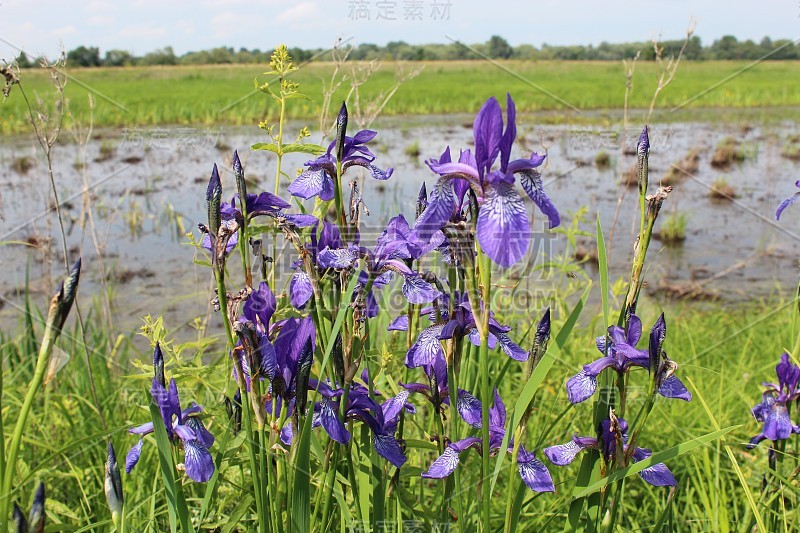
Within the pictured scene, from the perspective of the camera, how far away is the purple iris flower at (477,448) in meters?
1.34

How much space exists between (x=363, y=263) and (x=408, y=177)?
29.2 feet

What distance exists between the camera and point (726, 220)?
8.72 m

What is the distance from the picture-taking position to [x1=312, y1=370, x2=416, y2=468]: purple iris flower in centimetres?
129

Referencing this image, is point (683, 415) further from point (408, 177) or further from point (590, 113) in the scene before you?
point (590, 113)

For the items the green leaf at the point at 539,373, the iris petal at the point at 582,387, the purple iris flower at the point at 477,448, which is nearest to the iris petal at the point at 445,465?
the purple iris flower at the point at 477,448

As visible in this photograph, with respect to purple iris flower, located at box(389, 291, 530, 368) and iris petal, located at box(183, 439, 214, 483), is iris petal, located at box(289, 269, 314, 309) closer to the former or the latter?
purple iris flower, located at box(389, 291, 530, 368)

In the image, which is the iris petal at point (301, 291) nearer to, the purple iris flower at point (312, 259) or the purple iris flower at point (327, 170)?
the purple iris flower at point (312, 259)

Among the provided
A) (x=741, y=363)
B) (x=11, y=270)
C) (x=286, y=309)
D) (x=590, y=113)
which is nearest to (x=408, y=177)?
(x=11, y=270)

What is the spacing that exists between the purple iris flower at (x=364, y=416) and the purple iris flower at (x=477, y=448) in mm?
94

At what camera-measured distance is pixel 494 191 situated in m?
1.10

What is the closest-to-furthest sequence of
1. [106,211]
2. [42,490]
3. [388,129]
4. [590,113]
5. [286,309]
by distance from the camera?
[42,490] → [286,309] → [106,211] → [388,129] → [590,113]

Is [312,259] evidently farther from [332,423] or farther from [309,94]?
[309,94]

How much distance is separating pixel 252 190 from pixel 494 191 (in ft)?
24.8

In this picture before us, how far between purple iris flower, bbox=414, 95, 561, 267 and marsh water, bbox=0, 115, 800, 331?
1.92m
